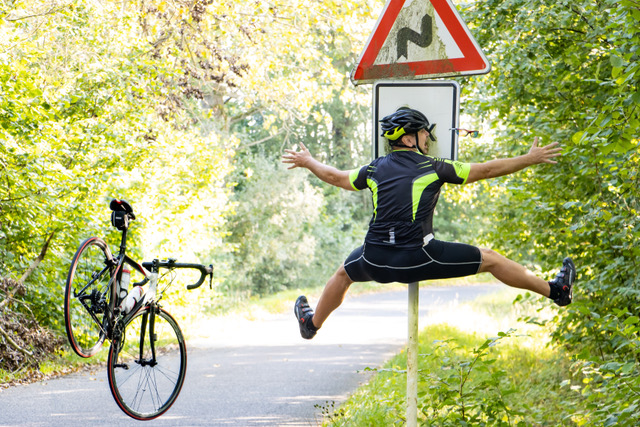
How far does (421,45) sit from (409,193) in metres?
0.88

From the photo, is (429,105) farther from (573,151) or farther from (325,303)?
(573,151)

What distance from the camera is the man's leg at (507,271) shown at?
14.6 ft

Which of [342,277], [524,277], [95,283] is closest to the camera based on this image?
[524,277]

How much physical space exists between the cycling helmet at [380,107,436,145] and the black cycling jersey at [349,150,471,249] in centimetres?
11

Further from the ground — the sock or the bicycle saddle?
the bicycle saddle

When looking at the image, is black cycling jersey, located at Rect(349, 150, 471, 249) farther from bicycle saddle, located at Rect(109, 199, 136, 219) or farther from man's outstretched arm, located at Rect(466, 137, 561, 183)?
bicycle saddle, located at Rect(109, 199, 136, 219)

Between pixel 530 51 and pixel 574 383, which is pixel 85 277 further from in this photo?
pixel 574 383

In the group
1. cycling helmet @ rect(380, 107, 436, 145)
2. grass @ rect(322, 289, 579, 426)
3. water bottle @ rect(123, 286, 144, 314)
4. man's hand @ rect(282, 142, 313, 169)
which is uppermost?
cycling helmet @ rect(380, 107, 436, 145)

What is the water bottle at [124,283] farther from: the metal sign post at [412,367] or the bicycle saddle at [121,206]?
the metal sign post at [412,367]

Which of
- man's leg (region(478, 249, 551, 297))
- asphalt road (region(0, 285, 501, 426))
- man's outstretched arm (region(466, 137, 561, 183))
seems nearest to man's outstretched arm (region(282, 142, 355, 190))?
man's outstretched arm (region(466, 137, 561, 183))

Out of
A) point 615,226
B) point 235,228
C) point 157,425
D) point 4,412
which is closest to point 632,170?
point 615,226

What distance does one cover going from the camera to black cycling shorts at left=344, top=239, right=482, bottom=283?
14.0 ft

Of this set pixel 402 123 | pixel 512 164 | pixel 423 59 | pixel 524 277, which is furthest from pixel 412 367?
pixel 423 59

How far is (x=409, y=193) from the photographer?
4.29 meters
